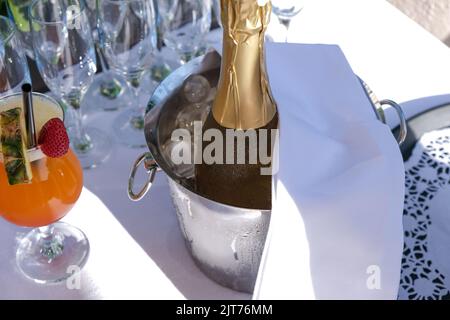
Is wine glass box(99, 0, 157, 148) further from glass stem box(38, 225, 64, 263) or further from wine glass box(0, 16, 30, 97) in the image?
glass stem box(38, 225, 64, 263)

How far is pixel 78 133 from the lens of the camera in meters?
0.82

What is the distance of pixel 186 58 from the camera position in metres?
0.87

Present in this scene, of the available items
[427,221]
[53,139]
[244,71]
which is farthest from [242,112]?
[427,221]

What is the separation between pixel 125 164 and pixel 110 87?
15cm

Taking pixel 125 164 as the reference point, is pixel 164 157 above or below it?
above

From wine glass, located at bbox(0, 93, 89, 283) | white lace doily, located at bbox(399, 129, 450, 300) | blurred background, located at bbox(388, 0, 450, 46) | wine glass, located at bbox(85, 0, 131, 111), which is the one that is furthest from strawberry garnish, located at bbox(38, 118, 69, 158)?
blurred background, located at bbox(388, 0, 450, 46)

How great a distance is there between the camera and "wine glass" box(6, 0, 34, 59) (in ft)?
2.65

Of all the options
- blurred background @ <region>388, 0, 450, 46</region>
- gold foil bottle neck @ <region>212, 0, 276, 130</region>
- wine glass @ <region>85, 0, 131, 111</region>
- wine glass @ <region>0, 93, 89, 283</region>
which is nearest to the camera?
gold foil bottle neck @ <region>212, 0, 276, 130</region>

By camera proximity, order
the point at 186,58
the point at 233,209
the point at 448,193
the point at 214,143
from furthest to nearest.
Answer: the point at 186,58 < the point at 448,193 < the point at 214,143 < the point at 233,209

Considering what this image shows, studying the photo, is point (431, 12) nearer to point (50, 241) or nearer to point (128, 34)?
point (128, 34)

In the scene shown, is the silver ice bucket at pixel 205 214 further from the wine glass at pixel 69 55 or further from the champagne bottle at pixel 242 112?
the wine glass at pixel 69 55

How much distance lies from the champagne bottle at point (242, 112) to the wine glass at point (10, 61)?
0.79ft
